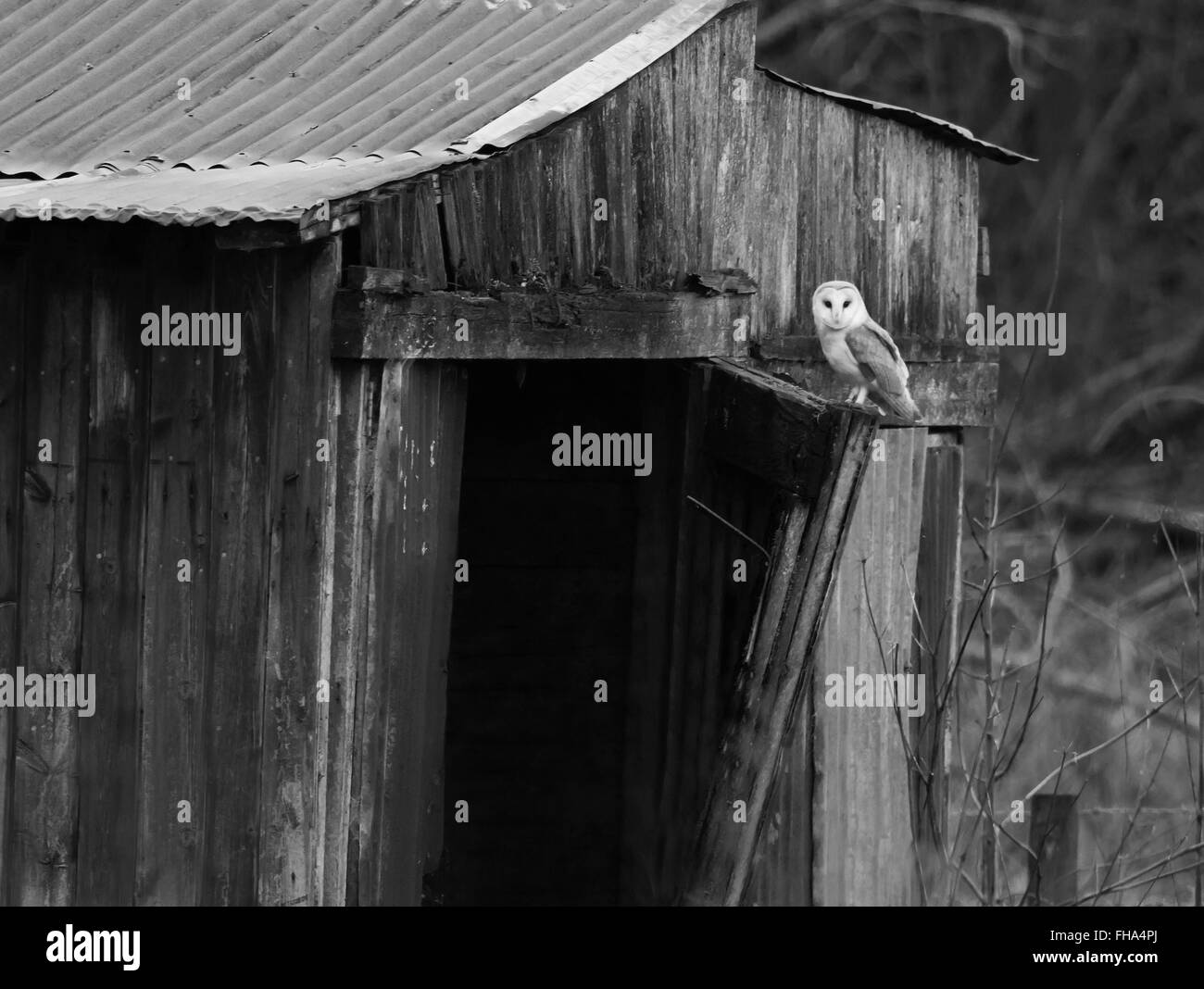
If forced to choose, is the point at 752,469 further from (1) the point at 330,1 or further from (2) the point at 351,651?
(1) the point at 330,1

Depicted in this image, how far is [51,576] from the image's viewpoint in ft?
17.2

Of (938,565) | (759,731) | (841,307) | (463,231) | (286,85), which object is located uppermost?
(286,85)

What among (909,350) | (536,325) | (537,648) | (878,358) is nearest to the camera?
(536,325)

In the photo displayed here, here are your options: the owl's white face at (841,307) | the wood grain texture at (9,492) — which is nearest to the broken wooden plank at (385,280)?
the wood grain texture at (9,492)

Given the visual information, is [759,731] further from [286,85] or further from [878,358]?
[286,85]

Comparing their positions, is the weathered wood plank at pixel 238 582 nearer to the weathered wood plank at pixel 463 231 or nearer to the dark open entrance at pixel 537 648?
the weathered wood plank at pixel 463 231

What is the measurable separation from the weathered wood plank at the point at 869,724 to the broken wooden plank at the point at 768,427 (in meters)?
1.09

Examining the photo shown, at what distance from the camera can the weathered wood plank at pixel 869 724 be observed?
22.2 ft

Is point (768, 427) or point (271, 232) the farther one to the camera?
point (768, 427)

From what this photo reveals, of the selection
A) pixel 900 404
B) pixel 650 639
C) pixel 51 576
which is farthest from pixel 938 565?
pixel 51 576

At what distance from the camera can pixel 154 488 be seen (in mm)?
5129

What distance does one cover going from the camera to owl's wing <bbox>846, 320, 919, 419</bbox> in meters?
6.15

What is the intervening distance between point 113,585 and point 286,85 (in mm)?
2087
